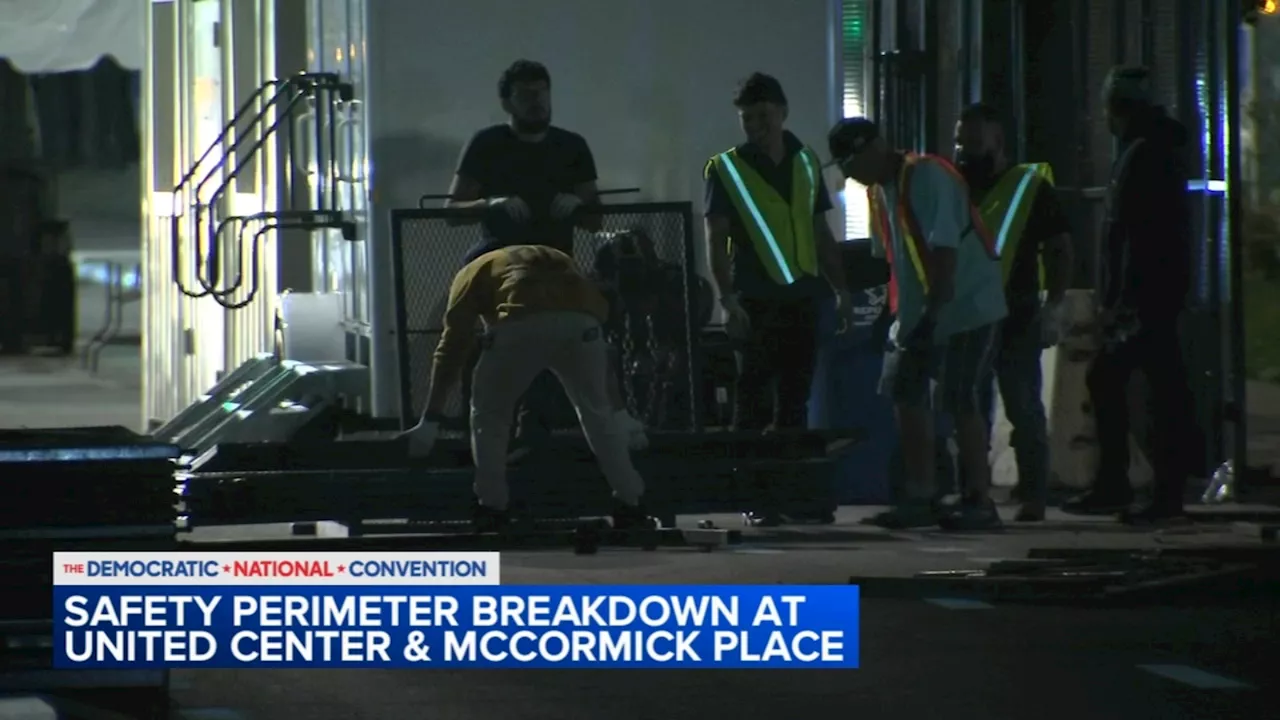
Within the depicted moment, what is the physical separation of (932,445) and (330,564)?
3296 millimetres

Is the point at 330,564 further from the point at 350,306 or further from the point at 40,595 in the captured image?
the point at 350,306

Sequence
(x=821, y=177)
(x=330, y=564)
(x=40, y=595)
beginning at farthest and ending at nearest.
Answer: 1. (x=821, y=177)
2. (x=330, y=564)
3. (x=40, y=595)

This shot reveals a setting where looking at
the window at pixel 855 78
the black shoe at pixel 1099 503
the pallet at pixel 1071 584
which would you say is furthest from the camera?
the window at pixel 855 78

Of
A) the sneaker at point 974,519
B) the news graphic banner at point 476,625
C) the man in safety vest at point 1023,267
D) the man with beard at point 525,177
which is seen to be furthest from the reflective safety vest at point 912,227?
the news graphic banner at point 476,625

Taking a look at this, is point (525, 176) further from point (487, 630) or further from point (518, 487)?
point (487, 630)

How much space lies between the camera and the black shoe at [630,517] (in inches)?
458

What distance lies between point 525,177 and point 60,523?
506cm

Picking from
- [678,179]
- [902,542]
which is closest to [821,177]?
[678,179]

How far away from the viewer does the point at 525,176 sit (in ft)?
40.8

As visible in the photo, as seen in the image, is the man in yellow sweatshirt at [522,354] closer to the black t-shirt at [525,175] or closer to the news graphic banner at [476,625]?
the black t-shirt at [525,175]

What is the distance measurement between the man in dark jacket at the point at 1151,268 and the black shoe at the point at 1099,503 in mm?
167

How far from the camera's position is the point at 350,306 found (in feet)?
46.4

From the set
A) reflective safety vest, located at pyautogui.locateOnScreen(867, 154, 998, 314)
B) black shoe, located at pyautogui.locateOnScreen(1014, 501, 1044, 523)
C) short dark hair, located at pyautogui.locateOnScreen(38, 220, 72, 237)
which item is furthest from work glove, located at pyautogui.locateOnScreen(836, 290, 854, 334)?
short dark hair, located at pyautogui.locateOnScreen(38, 220, 72, 237)

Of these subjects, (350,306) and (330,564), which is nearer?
(330,564)
